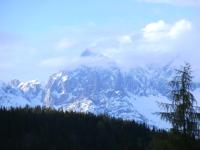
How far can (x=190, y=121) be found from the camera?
32.1 m

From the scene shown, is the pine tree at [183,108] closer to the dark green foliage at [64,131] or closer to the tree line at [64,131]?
the tree line at [64,131]

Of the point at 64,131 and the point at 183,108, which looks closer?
the point at 183,108

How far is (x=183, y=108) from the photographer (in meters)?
32.3

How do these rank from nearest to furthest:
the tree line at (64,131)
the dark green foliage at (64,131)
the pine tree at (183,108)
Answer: the pine tree at (183,108)
the tree line at (64,131)
the dark green foliage at (64,131)

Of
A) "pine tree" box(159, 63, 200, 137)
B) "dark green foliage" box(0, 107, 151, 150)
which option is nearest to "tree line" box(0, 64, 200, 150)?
"dark green foliage" box(0, 107, 151, 150)

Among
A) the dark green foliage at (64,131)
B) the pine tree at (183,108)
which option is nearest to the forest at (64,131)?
the dark green foliage at (64,131)

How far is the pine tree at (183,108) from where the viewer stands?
32.0 meters

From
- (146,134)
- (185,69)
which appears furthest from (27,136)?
(185,69)

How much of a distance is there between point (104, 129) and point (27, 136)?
1067 inches

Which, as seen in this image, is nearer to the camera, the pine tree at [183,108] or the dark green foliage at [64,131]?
the pine tree at [183,108]

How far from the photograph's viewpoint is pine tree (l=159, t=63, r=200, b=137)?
32.0 metres

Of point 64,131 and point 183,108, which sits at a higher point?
point 183,108

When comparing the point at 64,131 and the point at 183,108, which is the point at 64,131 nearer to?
the point at 64,131

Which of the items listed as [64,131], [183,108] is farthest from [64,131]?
[183,108]
